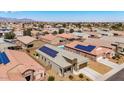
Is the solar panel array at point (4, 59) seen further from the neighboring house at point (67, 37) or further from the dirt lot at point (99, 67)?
the dirt lot at point (99, 67)

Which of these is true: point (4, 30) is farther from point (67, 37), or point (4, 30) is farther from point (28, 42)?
point (67, 37)

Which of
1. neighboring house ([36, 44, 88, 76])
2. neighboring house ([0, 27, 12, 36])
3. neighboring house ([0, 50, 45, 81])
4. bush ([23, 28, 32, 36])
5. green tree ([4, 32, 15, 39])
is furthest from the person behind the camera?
bush ([23, 28, 32, 36])

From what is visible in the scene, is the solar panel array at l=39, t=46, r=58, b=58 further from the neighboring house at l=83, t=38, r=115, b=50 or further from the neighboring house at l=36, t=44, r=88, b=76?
the neighboring house at l=83, t=38, r=115, b=50

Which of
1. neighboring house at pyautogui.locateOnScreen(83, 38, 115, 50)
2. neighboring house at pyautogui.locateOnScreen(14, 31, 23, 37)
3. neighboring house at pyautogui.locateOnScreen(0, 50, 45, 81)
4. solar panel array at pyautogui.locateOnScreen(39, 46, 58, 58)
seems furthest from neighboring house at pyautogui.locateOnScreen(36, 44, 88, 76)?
neighboring house at pyautogui.locateOnScreen(14, 31, 23, 37)

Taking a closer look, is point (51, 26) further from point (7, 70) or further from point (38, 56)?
point (7, 70)

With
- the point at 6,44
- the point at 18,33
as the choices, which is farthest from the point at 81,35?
the point at 6,44

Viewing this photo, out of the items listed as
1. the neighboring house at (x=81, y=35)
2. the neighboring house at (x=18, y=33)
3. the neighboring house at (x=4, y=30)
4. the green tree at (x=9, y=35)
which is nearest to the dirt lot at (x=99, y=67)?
the neighboring house at (x=81, y=35)
